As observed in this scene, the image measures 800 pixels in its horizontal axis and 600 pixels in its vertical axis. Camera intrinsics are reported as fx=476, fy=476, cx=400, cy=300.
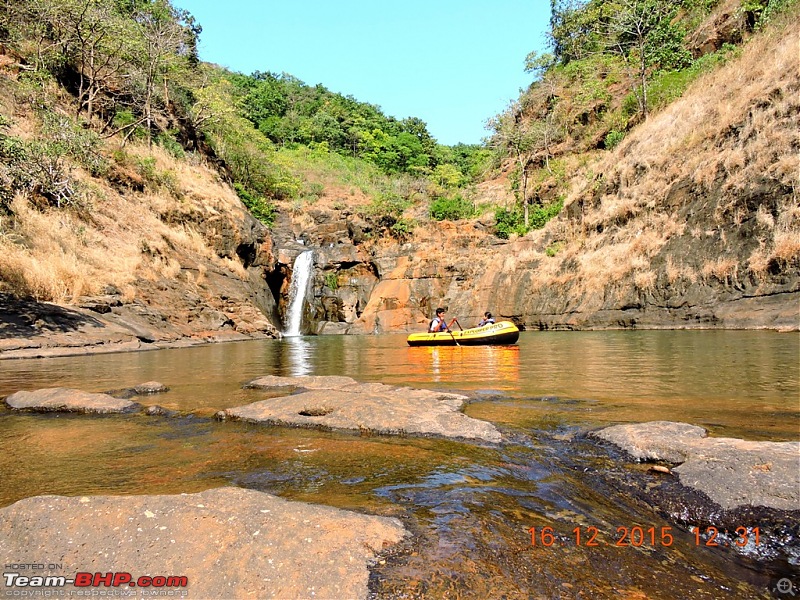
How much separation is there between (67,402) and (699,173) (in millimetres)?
22734

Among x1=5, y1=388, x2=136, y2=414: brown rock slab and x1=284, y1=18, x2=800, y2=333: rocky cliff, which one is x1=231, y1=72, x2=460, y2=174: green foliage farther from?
x1=5, y1=388, x2=136, y2=414: brown rock slab

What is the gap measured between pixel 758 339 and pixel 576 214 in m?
16.3

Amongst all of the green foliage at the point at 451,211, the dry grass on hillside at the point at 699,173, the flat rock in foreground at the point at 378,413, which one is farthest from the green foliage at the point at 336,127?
the flat rock in foreground at the point at 378,413

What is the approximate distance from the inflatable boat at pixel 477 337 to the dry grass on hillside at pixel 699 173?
26.3ft

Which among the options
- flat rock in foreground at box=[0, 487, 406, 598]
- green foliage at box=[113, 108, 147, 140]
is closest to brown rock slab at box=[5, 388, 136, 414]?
flat rock in foreground at box=[0, 487, 406, 598]

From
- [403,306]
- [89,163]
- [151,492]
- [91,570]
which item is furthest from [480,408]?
[403,306]

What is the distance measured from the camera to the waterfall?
3077 cm

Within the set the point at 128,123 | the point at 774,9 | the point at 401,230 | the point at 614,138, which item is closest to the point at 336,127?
the point at 401,230

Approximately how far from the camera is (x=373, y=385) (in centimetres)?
675

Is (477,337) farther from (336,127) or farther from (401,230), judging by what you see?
(336,127)

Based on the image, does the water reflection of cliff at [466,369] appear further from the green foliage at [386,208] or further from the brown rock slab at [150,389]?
the green foliage at [386,208]

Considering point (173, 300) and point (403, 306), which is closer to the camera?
point (173, 300)

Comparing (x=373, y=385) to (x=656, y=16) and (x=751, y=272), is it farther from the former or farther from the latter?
(x=656, y=16)

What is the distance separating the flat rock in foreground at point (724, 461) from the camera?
2.65m
